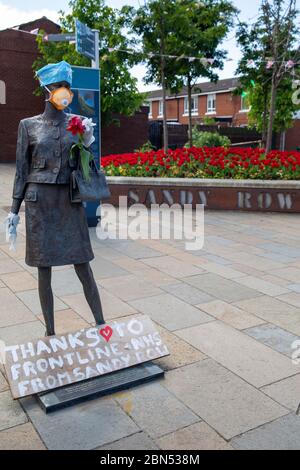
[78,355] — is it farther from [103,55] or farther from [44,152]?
[103,55]

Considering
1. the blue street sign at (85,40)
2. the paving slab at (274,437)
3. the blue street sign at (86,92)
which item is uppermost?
the blue street sign at (85,40)

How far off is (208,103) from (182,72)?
1174 inches

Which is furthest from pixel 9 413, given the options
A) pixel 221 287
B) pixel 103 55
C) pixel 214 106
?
pixel 214 106

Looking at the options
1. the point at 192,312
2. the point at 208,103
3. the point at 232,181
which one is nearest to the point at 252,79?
the point at 232,181

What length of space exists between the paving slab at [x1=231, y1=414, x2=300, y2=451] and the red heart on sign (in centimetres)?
117

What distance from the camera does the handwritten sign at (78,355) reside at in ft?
10.4

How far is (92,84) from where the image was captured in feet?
26.9

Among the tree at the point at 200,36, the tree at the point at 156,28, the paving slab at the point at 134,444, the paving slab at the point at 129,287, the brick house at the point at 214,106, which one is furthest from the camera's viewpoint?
the brick house at the point at 214,106

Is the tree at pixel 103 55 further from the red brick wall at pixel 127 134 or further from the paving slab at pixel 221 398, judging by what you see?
the paving slab at pixel 221 398

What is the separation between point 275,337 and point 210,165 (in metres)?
7.90

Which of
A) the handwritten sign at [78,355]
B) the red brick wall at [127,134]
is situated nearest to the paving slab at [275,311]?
the handwritten sign at [78,355]

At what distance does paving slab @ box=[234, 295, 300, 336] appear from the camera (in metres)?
4.48

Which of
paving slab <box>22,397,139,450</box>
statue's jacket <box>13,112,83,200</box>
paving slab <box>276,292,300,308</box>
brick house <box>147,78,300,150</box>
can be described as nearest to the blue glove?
statue's jacket <box>13,112,83,200</box>
